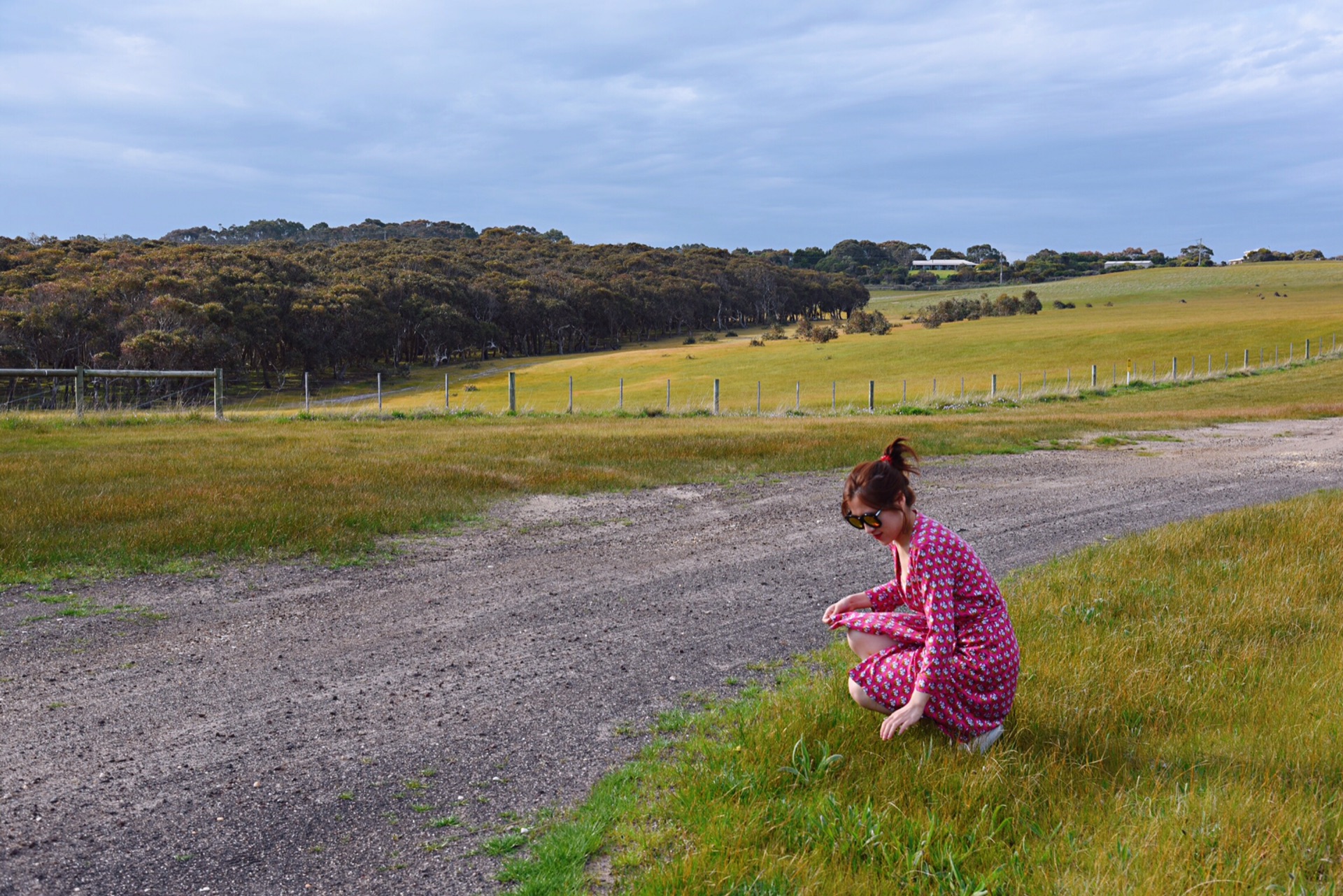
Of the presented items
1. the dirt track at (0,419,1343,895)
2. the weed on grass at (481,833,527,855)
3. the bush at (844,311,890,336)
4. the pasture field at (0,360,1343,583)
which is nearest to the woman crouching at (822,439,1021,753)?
the dirt track at (0,419,1343,895)

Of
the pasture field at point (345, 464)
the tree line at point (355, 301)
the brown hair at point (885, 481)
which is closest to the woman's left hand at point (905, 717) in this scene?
the brown hair at point (885, 481)

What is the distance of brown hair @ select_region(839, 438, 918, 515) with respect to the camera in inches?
153

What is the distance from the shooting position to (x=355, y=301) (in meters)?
69.6

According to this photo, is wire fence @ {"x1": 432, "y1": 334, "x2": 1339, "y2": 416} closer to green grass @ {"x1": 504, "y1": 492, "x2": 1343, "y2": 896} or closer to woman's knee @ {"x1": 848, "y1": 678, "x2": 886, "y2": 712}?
green grass @ {"x1": 504, "y1": 492, "x2": 1343, "y2": 896}

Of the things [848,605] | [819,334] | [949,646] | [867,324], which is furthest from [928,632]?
[867,324]

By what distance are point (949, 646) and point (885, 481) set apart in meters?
0.73

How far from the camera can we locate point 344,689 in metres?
5.29

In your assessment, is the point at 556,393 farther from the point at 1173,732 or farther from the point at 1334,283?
the point at 1334,283

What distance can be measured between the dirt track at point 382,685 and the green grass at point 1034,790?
458mm

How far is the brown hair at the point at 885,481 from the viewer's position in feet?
12.8

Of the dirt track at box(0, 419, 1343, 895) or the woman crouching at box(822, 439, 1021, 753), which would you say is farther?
the woman crouching at box(822, 439, 1021, 753)

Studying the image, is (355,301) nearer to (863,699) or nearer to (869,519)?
(863,699)

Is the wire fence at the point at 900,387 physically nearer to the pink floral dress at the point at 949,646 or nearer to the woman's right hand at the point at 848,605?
the woman's right hand at the point at 848,605

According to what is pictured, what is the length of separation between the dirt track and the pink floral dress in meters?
1.30
